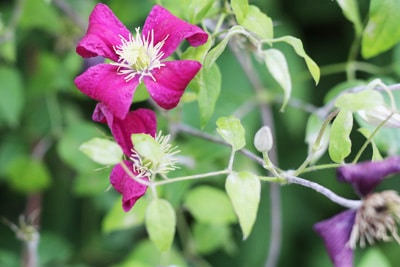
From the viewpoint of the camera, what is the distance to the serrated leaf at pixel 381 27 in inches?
37.0

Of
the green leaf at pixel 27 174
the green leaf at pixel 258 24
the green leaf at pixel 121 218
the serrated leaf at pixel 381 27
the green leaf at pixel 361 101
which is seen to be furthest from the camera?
the green leaf at pixel 27 174

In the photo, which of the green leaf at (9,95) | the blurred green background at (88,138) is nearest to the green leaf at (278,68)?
the blurred green background at (88,138)

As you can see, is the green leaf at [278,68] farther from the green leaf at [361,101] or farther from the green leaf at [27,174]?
the green leaf at [27,174]

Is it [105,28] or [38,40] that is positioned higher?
[105,28]

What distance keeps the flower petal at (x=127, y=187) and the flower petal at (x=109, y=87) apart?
0.23ft

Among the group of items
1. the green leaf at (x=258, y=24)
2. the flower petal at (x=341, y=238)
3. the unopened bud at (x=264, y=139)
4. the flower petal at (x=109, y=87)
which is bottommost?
the flower petal at (x=341, y=238)

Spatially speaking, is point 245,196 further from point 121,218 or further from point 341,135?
point 121,218

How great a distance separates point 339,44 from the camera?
1783 mm

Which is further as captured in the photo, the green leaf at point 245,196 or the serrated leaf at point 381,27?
the serrated leaf at point 381,27

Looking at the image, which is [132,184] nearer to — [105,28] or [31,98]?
[105,28]

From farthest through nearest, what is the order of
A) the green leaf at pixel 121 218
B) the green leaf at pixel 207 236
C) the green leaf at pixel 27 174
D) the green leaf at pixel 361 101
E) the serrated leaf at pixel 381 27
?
1. the green leaf at pixel 27 174
2. the green leaf at pixel 207 236
3. the green leaf at pixel 121 218
4. the serrated leaf at pixel 381 27
5. the green leaf at pixel 361 101

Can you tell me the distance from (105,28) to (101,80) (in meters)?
0.09

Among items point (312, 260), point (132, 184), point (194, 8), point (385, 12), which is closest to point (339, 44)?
point (312, 260)

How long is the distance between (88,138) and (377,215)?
2.45 ft
